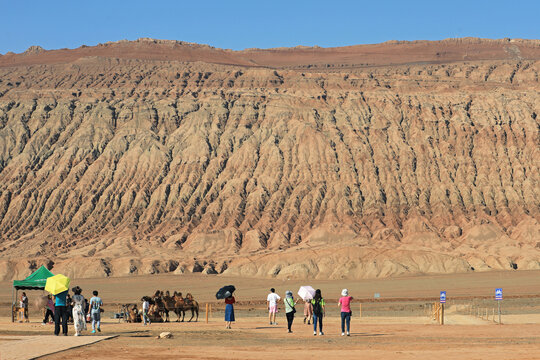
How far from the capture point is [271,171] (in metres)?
118

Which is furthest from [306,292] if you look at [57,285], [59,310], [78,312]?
[57,285]

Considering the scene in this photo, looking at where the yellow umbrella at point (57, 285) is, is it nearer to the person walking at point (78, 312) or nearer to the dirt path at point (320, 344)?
the person walking at point (78, 312)

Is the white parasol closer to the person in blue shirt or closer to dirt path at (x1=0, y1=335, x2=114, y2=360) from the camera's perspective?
dirt path at (x1=0, y1=335, x2=114, y2=360)

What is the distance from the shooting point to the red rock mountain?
3920 inches

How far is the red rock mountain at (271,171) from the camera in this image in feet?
327

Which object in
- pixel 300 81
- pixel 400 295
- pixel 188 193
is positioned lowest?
pixel 400 295

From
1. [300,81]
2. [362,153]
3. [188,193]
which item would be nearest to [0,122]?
[188,193]

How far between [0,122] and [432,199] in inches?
2611

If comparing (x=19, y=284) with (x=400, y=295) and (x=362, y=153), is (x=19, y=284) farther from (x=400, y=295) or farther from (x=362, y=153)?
(x=362, y=153)

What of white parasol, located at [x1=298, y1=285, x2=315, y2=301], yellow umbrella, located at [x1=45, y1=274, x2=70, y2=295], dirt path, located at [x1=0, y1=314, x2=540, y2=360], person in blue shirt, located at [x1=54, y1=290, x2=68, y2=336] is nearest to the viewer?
dirt path, located at [x1=0, y1=314, x2=540, y2=360]

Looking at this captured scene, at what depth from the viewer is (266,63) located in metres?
189

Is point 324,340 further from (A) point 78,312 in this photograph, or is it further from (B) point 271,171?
(B) point 271,171

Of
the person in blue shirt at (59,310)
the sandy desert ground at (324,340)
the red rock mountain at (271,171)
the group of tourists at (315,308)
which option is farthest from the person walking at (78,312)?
the red rock mountain at (271,171)

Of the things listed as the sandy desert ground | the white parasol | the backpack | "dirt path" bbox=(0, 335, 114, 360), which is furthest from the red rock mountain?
"dirt path" bbox=(0, 335, 114, 360)
